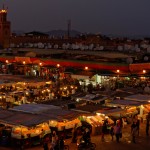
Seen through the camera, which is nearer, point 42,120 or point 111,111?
point 42,120

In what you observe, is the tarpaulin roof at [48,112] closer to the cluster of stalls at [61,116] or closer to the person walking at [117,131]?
the cluster of stalls at [61,116]

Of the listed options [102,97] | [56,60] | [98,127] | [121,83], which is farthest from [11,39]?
[98,127]

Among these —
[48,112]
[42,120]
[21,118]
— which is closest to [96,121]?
[48,112]

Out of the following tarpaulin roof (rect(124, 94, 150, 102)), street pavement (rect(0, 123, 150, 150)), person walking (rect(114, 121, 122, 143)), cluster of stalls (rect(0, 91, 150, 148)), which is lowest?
street pavement (rect(0, 123, 150, 150))

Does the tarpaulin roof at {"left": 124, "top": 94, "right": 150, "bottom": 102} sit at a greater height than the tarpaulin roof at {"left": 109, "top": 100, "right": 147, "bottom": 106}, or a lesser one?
greater

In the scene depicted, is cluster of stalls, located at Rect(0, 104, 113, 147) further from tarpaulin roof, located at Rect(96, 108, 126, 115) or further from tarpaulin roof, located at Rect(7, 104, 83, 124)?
tarpaulin roof, located at Rect(96, 108, 126, 115)

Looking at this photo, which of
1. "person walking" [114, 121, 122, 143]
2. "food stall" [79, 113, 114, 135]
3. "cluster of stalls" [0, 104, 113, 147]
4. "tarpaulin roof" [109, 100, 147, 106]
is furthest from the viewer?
"tarpaulin roof" [109, 100, 147, 106]

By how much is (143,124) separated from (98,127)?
2.40m

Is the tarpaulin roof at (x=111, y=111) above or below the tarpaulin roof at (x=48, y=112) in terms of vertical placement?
below

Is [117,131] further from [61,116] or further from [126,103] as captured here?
[126,103]

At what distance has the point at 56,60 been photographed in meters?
25.4

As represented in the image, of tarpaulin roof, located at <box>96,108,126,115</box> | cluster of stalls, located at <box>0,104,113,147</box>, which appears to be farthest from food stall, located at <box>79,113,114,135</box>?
tarpaulin roof, located at <box>96,108,126,115</box>

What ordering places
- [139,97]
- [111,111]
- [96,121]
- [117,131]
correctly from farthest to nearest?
[139,97], [111,111], [96,121], [117,131]

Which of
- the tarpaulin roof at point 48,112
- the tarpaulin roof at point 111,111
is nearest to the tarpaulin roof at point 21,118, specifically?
the tarpaulin roof at point 48,112
